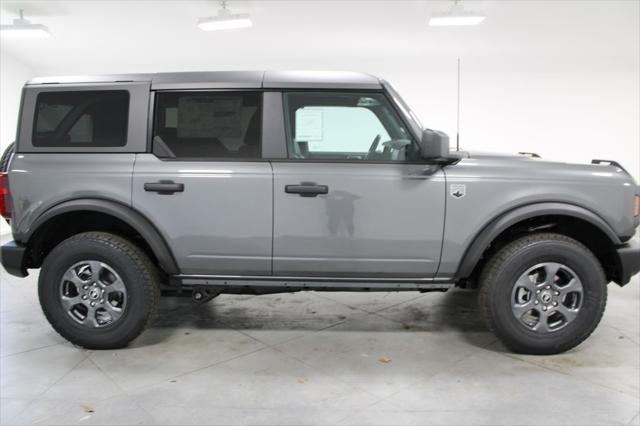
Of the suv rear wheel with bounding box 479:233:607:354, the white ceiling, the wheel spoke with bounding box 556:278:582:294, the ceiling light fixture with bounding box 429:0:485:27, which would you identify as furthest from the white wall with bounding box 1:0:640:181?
the wheel spoke with bounding box 556:278:582:294

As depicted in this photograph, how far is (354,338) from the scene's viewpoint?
3613mm

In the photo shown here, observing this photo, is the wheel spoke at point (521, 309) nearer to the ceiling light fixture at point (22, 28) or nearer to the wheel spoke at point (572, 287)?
the wheel spoke at point (572, 287)

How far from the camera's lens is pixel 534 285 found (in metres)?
3.22

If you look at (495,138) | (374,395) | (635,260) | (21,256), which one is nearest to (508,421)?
(374,395)

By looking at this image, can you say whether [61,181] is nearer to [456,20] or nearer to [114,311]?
[114,311]

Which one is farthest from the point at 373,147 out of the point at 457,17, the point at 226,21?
the point at 226,21

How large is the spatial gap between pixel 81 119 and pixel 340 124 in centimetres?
169

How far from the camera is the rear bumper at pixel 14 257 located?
132 inches

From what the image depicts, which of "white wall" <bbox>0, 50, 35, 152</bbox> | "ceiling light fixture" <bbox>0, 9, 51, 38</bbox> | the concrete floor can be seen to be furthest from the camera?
"white wall" <bbox>0, 50, 35, 152</bbox>

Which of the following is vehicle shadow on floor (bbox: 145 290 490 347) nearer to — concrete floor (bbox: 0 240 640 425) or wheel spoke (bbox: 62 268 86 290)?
concrete floor (bbox: 0 240 640 425)

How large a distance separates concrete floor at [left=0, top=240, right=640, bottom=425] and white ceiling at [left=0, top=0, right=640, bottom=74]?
5533mm

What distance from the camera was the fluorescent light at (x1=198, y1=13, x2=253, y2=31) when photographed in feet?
26.6

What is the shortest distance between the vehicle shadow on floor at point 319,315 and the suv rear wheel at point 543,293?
363 millimetres

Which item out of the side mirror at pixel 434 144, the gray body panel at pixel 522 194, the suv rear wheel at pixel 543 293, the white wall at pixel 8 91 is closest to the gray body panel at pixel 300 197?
the gray body panel at pixel 522 194
